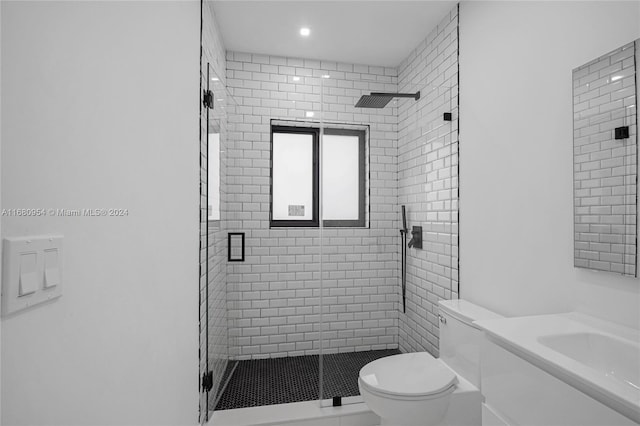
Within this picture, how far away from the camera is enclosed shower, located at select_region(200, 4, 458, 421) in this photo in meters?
2.20

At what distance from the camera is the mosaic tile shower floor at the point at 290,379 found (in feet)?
7.09

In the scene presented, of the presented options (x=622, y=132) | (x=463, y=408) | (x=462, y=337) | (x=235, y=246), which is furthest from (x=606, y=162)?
(x=235, y=246)

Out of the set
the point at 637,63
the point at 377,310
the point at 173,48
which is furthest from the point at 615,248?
the point at 173,48

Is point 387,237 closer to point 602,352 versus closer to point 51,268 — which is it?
point 602,352

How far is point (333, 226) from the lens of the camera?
2.22m

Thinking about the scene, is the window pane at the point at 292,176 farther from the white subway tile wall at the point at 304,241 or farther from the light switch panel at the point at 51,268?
the light switch panel at the point at 51,268

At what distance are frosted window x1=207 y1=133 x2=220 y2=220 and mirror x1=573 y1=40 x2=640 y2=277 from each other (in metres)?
1.98

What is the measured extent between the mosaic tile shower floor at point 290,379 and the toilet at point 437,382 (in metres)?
0.40

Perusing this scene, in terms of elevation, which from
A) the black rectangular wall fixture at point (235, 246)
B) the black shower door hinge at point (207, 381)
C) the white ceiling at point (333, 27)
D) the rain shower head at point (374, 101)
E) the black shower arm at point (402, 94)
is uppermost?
the white ceiling at point (333, 27)

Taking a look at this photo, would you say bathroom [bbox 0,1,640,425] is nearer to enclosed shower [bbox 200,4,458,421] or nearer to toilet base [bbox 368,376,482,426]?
enclosed shower [bbox 200,4,458,421]

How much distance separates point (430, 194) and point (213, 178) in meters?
1.54

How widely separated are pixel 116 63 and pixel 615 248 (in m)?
1.81

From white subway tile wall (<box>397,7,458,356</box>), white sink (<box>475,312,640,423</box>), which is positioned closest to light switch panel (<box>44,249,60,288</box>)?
white sink (<box>475,312,640,423</box>)

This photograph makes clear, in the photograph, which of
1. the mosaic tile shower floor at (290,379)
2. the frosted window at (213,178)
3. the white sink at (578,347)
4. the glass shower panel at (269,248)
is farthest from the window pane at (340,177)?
the white sink at (578,347)
